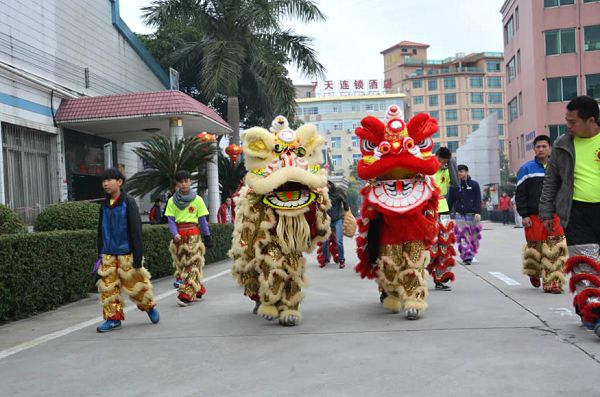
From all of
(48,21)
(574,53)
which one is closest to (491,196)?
(574,53)

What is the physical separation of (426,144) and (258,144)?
1.83 meters

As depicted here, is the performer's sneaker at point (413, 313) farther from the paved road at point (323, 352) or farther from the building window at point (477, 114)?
the building window at point (477, 114)

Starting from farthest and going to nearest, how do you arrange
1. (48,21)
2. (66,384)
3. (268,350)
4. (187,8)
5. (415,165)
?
(187,8) < (48,21) < (415,165) < (268,350) < (66,384)

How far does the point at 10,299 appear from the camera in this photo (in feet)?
27.3

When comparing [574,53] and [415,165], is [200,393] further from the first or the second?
[574,53]

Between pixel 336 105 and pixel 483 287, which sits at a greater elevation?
pixel 336 105

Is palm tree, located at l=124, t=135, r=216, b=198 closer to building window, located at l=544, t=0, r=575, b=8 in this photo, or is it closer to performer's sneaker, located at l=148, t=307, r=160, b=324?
performer's sneaker, located at l=148, t=307, r=160, b=324

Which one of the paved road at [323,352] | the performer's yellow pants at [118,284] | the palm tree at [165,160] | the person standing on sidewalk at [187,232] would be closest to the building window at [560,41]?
the palm tree at [165,160]

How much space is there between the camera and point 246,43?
83.2 ft

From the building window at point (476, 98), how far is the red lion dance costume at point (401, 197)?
4159 inches

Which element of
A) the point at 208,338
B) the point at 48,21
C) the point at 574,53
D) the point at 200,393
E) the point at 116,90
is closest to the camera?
the point at 200,393

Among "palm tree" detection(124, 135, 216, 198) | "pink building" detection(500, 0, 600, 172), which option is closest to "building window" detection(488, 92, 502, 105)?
"pink building" detection(500, 0, 600, 172)

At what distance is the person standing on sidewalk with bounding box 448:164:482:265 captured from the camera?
1280 centimetres

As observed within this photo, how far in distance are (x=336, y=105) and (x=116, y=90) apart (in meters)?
88.6
